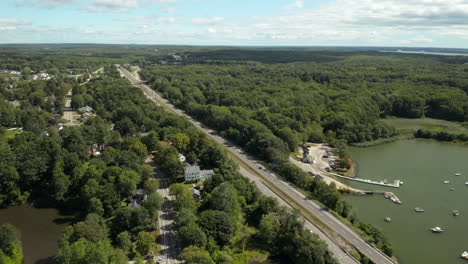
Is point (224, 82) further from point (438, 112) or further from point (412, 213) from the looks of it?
point (412, 213)

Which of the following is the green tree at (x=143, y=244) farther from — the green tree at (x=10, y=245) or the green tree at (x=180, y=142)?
the green tree at (x=180, y=142)

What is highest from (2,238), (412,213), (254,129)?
(254,129)

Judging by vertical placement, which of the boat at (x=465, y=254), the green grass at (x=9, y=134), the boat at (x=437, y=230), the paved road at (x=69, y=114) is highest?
the paved road at (x=69, y=114)

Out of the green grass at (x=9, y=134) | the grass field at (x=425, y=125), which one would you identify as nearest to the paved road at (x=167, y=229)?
the green grass at (x=9, y=134)

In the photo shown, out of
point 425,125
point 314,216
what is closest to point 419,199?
point 314,216

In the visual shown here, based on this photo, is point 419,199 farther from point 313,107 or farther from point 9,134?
point 9,134

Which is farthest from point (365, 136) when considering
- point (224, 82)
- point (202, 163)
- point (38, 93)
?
point (38, 93)

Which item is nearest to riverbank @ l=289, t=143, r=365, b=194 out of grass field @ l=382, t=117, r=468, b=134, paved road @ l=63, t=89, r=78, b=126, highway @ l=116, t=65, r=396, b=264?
highway @ l=116, t=65, r=396, b=264
